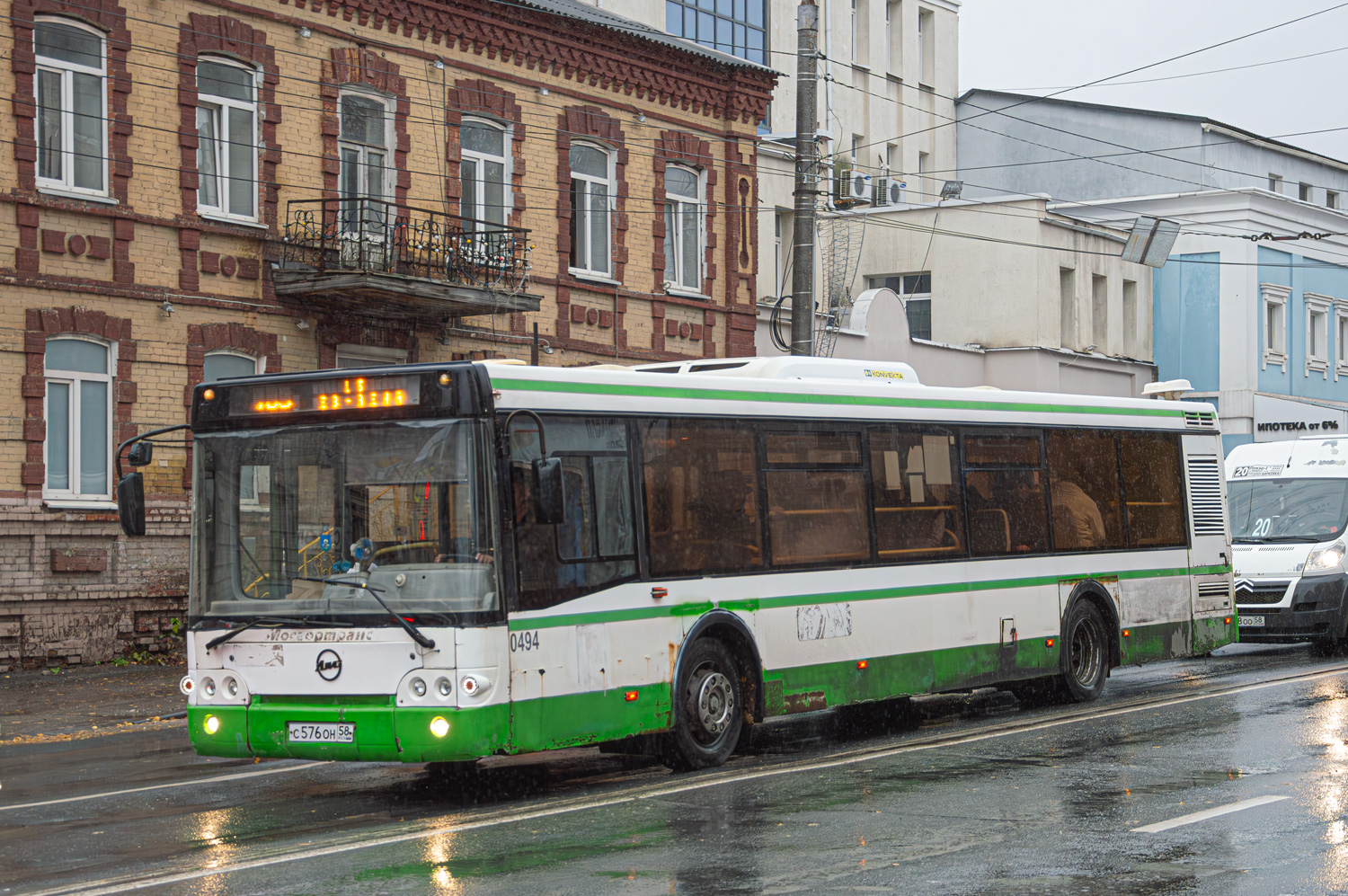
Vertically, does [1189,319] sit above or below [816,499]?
above

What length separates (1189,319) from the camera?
4534cm

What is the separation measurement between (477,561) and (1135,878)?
4232 millimetres

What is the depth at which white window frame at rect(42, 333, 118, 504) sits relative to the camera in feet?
65.6

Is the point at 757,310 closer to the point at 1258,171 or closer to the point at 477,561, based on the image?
the point at 477,561

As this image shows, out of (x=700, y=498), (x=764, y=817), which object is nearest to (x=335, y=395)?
(x=700, y=498)

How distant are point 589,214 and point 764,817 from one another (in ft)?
61.5

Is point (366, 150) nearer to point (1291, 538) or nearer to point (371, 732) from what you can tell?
point (1291, 538)

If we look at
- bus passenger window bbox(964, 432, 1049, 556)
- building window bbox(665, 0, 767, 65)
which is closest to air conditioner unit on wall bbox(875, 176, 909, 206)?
building window bbox(665, 0, 767, 65)

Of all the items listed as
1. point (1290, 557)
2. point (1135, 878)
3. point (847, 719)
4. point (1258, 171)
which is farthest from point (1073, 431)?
point (1258, 171)

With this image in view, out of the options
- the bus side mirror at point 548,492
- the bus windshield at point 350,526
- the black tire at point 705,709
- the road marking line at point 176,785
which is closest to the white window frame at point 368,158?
the road marking line at point 176,785

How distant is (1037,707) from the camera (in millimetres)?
15422

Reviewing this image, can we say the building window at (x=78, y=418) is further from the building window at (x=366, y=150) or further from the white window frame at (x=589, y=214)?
the white window frame at (x=589, y=214)

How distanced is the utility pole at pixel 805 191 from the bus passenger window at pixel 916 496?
6468mm

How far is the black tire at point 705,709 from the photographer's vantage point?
11.5 m
